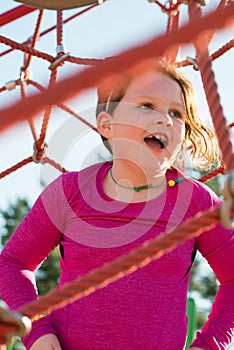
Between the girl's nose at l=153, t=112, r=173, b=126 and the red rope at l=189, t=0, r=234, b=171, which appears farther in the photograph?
the girl's nose at l=153, t=112, r=173, b=126

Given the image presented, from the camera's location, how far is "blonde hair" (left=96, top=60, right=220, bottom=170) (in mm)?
1332

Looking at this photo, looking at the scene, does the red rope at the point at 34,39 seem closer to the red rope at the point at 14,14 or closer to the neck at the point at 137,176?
the red rope at the point at 14,14

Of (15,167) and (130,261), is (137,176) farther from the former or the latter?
(15,167)

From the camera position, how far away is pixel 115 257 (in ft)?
3.94

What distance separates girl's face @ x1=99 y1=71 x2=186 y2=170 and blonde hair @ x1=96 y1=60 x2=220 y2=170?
0.01m

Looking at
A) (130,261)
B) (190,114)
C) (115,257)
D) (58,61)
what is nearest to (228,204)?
(130,261)

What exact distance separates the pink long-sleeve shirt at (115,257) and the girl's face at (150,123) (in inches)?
2.7

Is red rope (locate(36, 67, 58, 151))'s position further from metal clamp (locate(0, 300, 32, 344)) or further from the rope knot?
metal clamp (locate(0, 300, 32, 344))

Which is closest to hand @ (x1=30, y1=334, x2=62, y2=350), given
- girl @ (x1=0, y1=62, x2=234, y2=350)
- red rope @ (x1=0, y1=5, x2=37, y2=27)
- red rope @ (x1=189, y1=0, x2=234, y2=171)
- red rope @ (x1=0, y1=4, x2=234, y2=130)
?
girl @ (x1=0, y1=62, x2=234, y2=350)

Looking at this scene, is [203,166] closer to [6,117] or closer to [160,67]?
[160,67]

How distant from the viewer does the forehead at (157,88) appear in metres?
1.28

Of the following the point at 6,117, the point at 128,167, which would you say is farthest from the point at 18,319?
the point at 128,167

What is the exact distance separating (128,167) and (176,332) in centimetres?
26

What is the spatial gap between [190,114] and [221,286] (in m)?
0.28
